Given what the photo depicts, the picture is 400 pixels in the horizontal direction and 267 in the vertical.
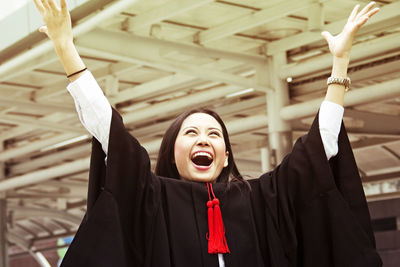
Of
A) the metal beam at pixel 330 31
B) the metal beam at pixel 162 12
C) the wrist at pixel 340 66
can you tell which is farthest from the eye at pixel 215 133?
the metal beam at pixel 330 31

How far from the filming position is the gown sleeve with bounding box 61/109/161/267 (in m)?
3.31

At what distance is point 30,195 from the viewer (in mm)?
25766

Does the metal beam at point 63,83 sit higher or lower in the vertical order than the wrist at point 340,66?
higher

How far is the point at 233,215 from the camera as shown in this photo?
3555 mm

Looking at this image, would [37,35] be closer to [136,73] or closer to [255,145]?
[136,73]

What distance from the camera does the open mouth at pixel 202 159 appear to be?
11.7 feet

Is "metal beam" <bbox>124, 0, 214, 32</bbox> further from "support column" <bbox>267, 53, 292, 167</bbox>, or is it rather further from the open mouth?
the open mouth

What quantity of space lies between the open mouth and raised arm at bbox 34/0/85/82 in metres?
0.66

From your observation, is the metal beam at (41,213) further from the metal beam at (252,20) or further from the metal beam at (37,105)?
the metal beam at (252,20)

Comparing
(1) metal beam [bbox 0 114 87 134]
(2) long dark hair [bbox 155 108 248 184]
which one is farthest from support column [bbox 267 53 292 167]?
(2) long dark hair [bbox 155 108 248 184]

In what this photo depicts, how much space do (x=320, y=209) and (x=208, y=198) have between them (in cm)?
52

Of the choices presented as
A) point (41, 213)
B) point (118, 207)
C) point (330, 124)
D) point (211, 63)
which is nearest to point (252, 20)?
point (211, 63)

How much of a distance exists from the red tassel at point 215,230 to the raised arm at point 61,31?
0.84 m

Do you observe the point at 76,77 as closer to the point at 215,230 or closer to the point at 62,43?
the point at 62,43
